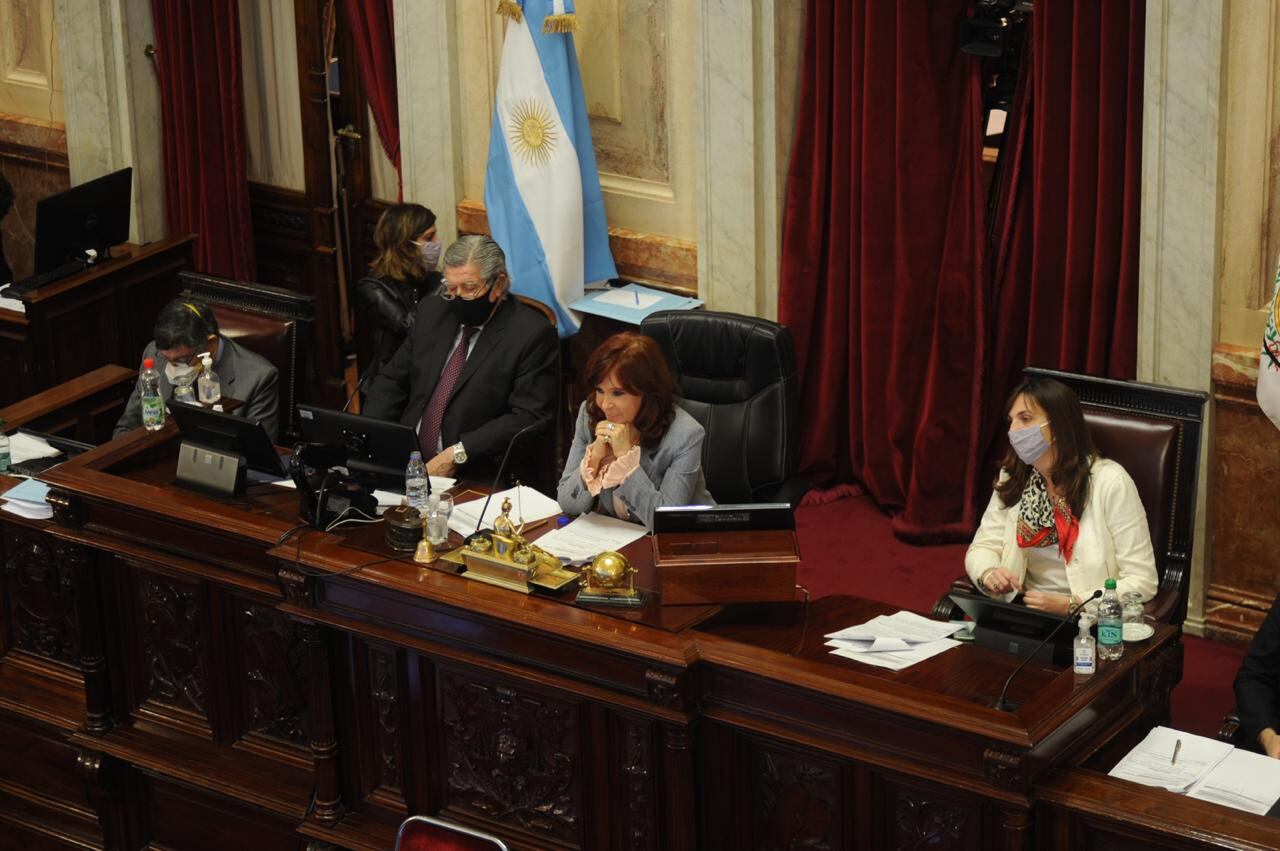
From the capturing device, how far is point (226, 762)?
502 centimetres

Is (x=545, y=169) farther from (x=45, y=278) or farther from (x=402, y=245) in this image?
(x=45, y=278)

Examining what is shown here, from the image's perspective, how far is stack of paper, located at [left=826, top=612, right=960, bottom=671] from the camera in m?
4.09

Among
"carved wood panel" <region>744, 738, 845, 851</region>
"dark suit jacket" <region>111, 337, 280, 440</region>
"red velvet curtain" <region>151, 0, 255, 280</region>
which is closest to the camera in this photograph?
"carved wood panel" <region>744, 738, 845, 851</region>

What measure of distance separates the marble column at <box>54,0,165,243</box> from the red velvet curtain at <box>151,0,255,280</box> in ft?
0.30

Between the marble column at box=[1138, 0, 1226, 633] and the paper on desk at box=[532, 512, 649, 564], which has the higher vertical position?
the marble column at box=[1138, 0, 1226, 633]

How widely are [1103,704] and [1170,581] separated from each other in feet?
3.64

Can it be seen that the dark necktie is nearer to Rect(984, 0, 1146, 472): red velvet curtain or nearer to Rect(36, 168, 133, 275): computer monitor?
Rect(984, 0, 1146, 472): red velvet curtain

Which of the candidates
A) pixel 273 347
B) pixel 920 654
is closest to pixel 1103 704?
pixel 920 654

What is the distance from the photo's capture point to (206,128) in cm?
837

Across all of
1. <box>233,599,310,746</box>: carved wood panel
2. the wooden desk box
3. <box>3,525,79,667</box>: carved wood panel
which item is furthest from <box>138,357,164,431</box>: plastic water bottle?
the wooden desk box

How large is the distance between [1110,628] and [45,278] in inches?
194

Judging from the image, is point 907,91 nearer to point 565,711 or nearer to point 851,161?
point 851,161

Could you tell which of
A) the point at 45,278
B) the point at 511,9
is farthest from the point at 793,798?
the point at 45,278

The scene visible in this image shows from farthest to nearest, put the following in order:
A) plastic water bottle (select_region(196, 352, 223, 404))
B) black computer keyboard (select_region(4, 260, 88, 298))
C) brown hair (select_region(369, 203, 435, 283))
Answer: black computer keyboard (select_region(4, 260, 88, 298)) → brown hair (select_region(369, 203, 435, 283)) → plastic water bottle (select_region(196, 352, 223, 404))
